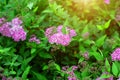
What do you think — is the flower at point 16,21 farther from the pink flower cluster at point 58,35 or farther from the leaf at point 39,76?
the leaf at point 39,76

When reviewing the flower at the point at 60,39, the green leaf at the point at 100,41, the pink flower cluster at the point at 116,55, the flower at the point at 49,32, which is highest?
the flower at the point at 49,32

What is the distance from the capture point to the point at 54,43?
2836 mm

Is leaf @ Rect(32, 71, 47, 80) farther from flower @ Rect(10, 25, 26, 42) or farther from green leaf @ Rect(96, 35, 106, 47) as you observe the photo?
green leaf @ Rect(96, 35, 106, 47)

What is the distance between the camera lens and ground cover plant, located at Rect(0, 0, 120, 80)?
2711 mm

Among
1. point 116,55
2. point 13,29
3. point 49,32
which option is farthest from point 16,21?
point 116,55

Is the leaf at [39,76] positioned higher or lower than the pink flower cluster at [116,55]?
lower

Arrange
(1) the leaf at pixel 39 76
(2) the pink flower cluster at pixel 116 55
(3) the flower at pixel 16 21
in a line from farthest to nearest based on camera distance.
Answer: (3) the flower at pixel 16 21 → (1) the leaf at pixel 39 76 → (2) the pink flower cluster at pixel 116 55

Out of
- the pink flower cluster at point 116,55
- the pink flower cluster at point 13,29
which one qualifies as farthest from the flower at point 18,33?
the pink flower cluster at point 116,55

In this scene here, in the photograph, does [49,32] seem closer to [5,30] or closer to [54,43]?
[54,43]

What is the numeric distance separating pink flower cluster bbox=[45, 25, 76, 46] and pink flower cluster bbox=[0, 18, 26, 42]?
0.67ft

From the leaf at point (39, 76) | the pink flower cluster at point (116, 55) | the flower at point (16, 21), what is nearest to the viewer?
the pink flower cluster at point (116, 55)

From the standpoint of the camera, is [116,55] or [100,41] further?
[100,41]

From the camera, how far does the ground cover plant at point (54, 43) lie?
2711 millimetres

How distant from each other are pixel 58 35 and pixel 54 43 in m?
0.08
